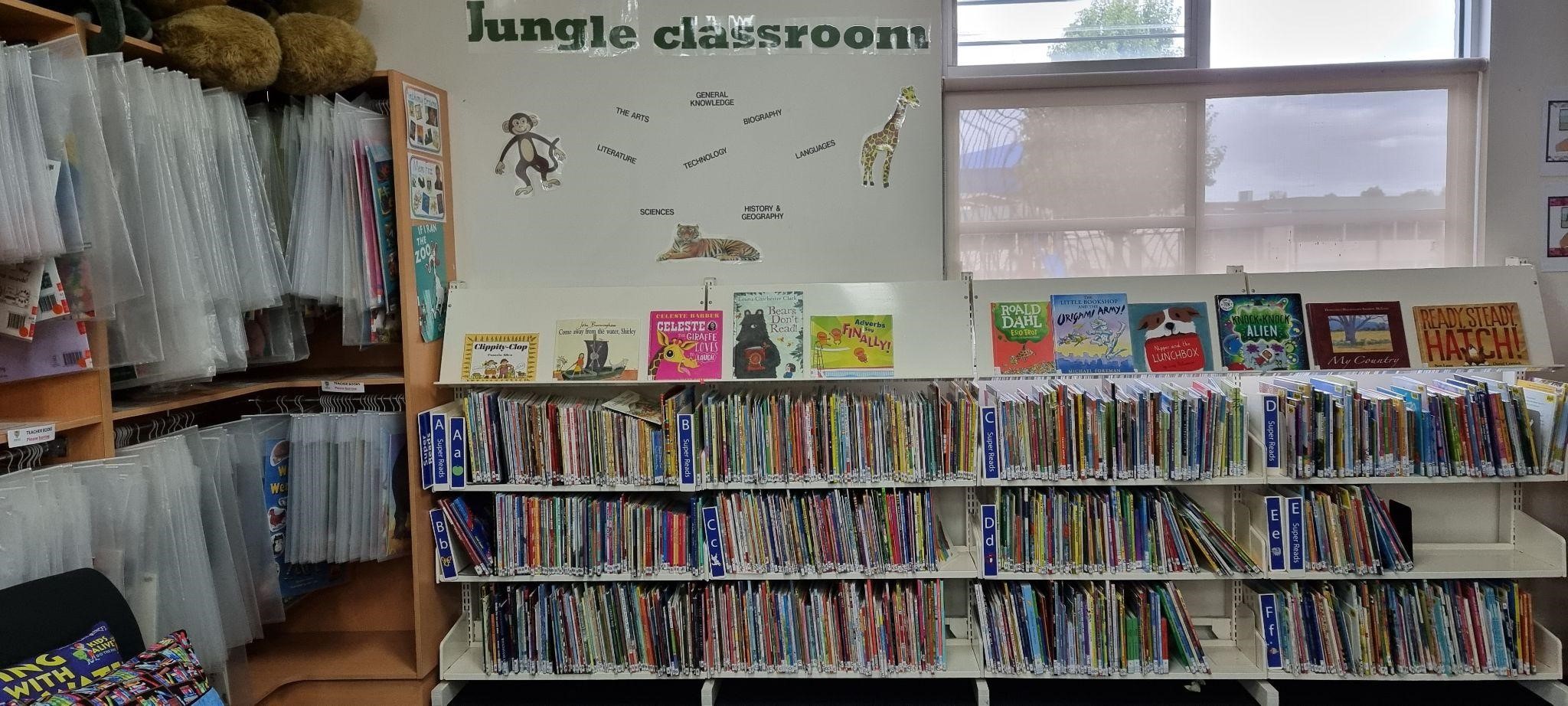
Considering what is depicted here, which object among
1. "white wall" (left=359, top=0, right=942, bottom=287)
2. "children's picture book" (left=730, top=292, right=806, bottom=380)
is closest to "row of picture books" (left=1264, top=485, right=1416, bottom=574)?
"white wall" (left=359, top=0, right=942, bottom=287)

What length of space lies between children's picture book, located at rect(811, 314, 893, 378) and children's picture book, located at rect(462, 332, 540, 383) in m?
0.91

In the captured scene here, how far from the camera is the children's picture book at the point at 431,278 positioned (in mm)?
2875

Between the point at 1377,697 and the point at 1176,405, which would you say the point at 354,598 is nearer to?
the point at 1176,405

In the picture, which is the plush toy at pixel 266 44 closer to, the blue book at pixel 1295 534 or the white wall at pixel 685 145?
the white wall at pixel 685 145

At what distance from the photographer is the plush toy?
2445 millimetres

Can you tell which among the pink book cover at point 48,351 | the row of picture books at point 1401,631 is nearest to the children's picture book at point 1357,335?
the row of picture books at point 1401,631

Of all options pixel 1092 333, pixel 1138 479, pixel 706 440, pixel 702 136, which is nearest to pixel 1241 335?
pixel 1092 333

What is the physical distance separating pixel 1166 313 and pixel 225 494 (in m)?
2.88

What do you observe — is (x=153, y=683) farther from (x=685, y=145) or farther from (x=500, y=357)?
(x=685, y=145)

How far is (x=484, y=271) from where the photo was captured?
3.16 meters

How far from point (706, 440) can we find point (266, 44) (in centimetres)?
171

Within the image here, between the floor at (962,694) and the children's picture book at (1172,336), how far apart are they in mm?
1043

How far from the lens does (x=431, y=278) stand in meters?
2.95

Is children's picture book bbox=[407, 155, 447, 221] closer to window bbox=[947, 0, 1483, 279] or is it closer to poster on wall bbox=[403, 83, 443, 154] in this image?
poster on wall bbox=[403, 83, 443, 154]
